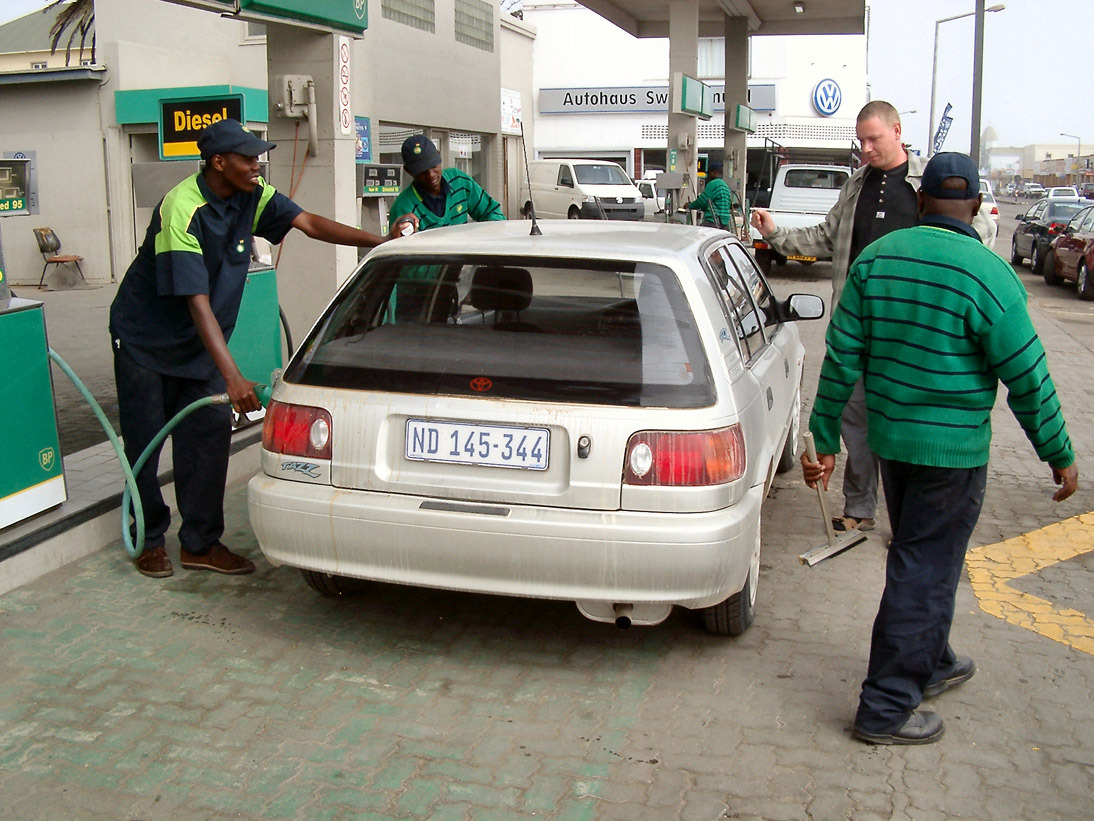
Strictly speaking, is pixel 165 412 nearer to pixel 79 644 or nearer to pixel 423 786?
pixel 79 644

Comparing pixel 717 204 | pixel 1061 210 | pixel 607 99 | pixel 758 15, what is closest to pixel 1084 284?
pixel 1061 210

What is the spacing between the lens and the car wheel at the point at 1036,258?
22.2 metres

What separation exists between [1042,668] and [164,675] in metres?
3.19

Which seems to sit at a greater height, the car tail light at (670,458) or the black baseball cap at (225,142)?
the black baseball cap at (225,142)

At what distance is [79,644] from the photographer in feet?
13.4

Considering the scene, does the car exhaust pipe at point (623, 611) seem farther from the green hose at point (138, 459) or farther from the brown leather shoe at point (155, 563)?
the brown leather shoe at point (155, 563)

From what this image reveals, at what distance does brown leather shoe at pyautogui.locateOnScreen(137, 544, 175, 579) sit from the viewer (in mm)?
4777

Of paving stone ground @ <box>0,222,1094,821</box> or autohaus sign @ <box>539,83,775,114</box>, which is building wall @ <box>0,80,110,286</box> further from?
autohaus sign @ <box>539,83,775,114</box>

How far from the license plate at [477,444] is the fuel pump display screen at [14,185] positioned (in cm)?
445

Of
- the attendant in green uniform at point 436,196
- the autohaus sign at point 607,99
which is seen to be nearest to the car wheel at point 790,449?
the attendant in green uniform at point 436,196

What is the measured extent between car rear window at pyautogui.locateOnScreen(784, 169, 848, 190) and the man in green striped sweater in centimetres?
1806

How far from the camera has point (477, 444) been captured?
3.64 m

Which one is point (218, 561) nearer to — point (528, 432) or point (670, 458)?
point (528, 432)

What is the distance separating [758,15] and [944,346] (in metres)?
24.7
